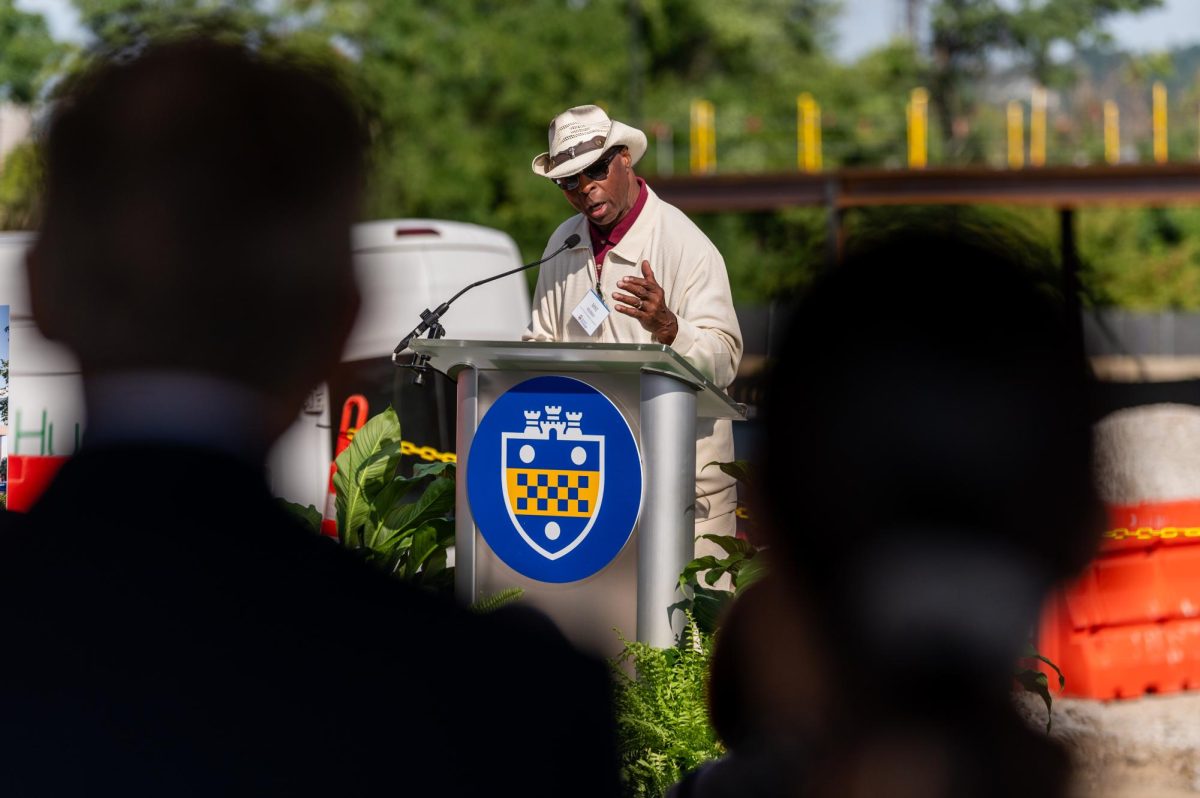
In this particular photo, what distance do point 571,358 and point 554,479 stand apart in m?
0.32

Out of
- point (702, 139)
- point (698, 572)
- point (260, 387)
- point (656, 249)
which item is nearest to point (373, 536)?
point (698, 572)

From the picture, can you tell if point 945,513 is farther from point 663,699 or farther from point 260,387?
point 663,699

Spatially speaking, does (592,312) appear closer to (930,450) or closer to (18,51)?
(930,450)

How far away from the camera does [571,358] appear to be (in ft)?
13.4

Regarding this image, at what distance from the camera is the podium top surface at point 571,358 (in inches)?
156

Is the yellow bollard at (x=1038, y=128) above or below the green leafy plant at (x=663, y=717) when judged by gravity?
above

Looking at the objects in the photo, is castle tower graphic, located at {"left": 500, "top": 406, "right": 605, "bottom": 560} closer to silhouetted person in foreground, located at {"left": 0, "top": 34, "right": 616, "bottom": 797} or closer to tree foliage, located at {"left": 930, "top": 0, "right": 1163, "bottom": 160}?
silhouetted person in foreground, located at {"left": 0, "top": 34, "right": 616, "bottom": 797}

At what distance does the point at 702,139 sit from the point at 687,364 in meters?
30.8

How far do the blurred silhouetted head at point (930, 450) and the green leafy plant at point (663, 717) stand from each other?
7.21ft

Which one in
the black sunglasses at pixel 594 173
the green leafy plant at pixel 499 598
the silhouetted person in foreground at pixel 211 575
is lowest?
the green leafy plant at pixel 499 598

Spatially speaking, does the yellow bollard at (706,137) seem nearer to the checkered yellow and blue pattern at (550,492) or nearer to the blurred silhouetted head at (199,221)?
the checkered yellow and blue pattern at (550,492)

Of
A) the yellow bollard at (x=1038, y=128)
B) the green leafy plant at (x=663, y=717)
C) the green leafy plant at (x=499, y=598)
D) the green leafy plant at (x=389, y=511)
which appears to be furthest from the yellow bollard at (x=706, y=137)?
the green leafy plant at (x=663, y=717)

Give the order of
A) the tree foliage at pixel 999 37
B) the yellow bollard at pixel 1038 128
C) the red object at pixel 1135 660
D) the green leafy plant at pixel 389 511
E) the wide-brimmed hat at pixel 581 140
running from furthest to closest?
1. the tree foliage at pixel 999 37
2. the yellow bollard at pixel 1038 128
3. the red object at pixel 1135 660
4. the wide-brimmed hat at pixel 581 140
5. the green leafy plant at pixel 389 511

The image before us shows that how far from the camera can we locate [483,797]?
1.19 metres
